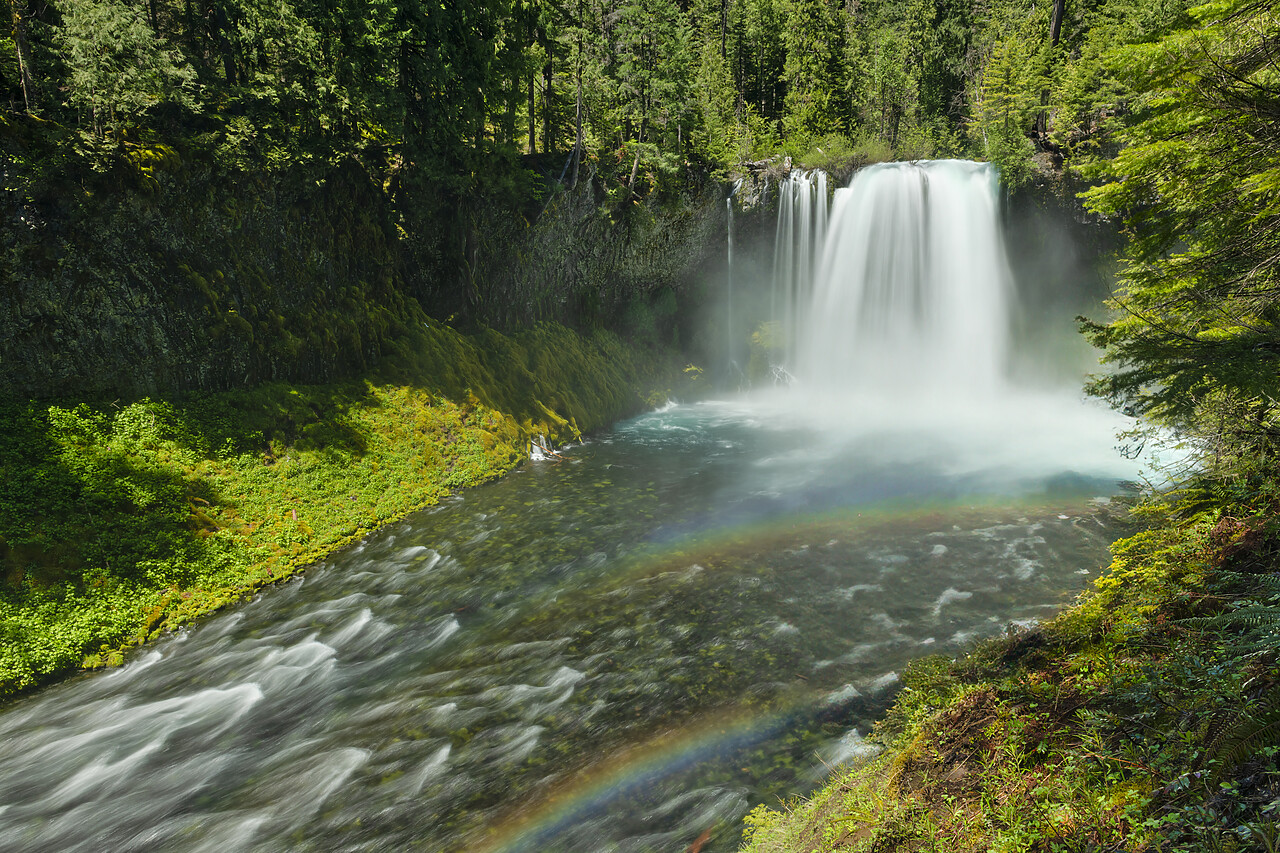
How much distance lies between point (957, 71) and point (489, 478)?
50.0 metres

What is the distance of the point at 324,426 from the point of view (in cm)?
1465

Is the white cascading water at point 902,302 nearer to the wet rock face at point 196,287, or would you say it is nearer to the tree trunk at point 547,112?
the tree trunk at point 547,112

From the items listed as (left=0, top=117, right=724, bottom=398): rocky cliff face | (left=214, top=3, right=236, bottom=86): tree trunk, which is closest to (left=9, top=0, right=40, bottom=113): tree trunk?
(left=0, top=117, right=724, bottom=398): rocky cliff face

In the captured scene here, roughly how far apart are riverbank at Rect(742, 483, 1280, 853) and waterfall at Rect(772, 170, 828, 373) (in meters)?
25.0

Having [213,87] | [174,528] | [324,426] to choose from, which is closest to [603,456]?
[324,426]

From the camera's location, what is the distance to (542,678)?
7.77 metres

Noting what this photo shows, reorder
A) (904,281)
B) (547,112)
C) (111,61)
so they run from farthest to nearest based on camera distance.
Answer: (904,281)
(547,112)
(111,61)

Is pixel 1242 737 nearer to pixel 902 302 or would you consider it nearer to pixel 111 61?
pixel 111 61

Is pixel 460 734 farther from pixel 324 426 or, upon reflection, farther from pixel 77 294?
pixel 77 294

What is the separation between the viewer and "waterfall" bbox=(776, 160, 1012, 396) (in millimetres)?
26953

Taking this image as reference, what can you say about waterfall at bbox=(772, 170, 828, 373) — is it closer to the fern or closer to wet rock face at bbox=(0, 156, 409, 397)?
wet rock face at bbox=(0, 156, 409, 397)

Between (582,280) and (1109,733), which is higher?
(582,280)

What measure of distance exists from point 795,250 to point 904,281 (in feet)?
17.1

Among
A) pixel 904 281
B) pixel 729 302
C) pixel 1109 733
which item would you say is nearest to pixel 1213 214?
pixel 1109 733
